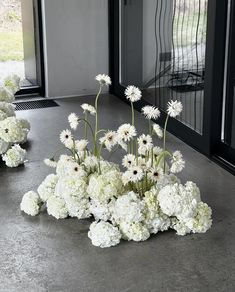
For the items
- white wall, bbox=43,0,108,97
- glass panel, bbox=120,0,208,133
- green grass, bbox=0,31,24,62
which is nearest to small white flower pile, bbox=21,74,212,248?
glass panel, bbox=120,0,208,133

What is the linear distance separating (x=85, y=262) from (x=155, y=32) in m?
2.73

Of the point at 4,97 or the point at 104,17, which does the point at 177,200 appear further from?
the point at 104,17

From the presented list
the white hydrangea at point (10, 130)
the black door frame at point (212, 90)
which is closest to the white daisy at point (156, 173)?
the black door frame at point (212, 90)

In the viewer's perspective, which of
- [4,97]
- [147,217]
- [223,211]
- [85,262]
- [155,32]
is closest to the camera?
[85,262]

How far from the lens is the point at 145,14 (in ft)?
17.5

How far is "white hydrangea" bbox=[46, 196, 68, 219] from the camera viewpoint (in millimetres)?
3395

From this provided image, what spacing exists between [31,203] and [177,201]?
0.89m

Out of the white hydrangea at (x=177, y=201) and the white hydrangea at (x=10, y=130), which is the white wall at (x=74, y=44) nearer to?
the white hydrangea at (x=10, y=130)

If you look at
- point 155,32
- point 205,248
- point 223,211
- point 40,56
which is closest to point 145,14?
point 155,32

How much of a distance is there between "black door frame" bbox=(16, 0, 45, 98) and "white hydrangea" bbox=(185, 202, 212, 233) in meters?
3.20

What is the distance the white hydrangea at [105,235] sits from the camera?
3090 mm

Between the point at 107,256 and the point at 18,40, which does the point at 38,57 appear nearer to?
the point at 18,40

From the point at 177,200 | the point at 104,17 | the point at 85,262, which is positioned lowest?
the point at 85,262

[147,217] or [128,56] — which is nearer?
[147,217]
